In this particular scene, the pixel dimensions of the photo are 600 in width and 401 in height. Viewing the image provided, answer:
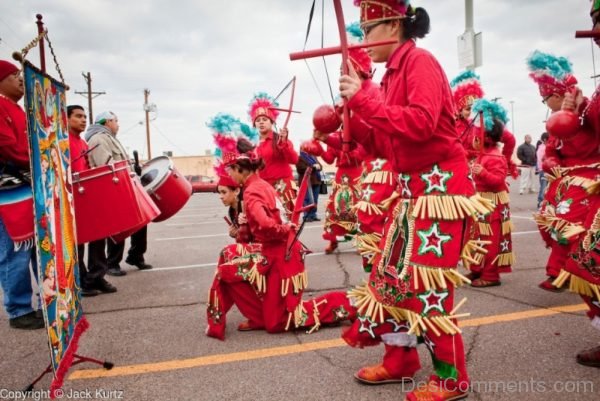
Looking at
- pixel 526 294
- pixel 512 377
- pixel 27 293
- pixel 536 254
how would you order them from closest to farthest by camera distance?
pixel 512 377 → pixel 27 293 → pixel 526 294 → pixel 536 254

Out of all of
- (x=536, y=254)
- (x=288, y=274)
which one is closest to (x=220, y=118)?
(x=288, y=274)

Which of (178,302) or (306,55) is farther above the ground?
(306,55)

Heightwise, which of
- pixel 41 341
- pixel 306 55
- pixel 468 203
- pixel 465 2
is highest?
pixel 465 2

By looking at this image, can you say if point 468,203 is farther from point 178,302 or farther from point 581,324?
point 178,302

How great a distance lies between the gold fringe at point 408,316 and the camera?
6.73ft

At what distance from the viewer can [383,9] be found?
6.82 feet

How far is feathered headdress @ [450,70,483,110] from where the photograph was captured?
4.93 m

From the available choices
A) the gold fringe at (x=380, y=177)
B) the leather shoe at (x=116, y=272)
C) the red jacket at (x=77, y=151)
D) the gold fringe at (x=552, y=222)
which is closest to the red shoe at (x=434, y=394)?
the gold fringe at (x=552, y=222)

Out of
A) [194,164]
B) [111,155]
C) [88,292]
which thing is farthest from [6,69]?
[194,164]

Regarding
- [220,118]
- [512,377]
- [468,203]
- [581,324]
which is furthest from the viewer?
[220,118]

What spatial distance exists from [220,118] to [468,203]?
336 cm

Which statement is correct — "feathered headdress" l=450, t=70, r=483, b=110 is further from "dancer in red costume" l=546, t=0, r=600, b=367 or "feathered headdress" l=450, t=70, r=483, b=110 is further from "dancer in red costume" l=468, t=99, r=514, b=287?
"dancer in red costume" l=546, t=0, r=600, b=367

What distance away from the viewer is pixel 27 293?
3609 mm

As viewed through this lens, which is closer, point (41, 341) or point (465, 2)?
point (41, 341)
